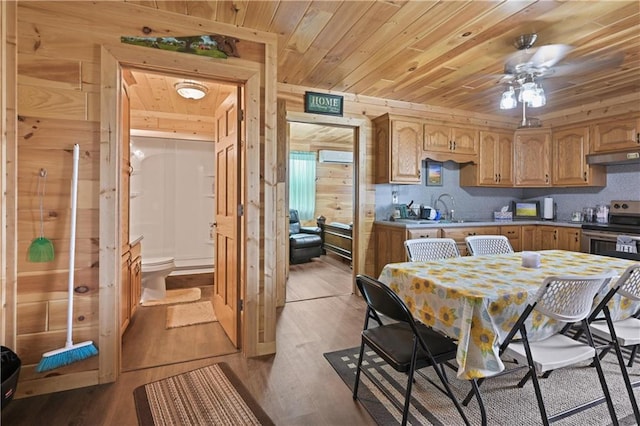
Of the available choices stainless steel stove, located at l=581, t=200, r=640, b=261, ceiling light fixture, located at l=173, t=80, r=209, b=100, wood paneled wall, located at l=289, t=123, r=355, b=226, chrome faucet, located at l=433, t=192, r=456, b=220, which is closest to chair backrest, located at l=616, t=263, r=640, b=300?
stainless steel stove, located at l=581, t=200, r=640, b=261

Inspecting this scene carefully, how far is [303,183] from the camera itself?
700cm

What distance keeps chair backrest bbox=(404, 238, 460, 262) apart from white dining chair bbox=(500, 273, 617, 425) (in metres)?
0.98

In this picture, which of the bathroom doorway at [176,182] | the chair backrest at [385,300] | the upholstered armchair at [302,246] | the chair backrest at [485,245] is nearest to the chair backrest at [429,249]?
the chair backrest at [485,245]

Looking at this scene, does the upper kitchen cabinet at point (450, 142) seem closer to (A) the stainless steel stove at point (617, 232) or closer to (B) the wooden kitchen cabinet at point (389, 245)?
(B) the wooden kitchen cabinet at point (389, 245)

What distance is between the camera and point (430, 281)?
1.77 meters

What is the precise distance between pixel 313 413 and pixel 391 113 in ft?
11.1

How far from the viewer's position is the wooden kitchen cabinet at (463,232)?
12.7 feet

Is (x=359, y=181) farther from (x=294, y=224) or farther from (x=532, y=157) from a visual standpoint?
(x=532, y=157)

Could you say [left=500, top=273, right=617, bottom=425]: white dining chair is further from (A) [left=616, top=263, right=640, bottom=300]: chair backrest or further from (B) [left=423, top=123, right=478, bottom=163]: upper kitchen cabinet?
(B) [left=423, top=123, right=478, bottom=163]: upper kitchen cabinet

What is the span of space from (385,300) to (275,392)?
991mm

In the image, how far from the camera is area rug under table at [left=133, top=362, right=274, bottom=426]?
1762mm

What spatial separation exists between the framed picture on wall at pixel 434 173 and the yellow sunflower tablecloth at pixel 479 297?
2.33m

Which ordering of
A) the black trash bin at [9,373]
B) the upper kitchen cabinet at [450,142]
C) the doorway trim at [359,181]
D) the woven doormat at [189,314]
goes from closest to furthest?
the black trash bin at [9,373] → the woven doormat at [189,314] → the doorway trim at [359,181] → the upper kitchen cabinet at [450,142]

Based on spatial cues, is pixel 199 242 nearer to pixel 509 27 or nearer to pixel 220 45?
pixel 220 45
